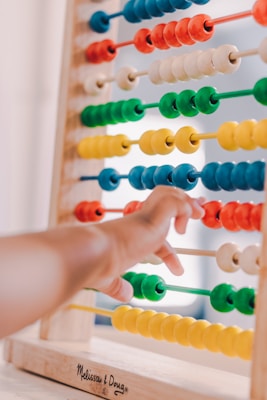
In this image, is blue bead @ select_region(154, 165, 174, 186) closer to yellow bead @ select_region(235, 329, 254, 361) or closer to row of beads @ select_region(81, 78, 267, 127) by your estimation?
row of beads @ select_region(81, 78, 267, 127)

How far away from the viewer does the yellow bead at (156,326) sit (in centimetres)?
135

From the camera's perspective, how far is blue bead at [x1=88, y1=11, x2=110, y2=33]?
5.34 feet

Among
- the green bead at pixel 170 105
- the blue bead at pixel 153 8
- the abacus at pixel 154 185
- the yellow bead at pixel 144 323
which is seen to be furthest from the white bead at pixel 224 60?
the yellow bead at pixel 144 323

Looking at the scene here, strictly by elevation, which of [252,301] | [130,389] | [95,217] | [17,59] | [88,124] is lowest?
[130,389]

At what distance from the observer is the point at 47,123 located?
77.4 inches

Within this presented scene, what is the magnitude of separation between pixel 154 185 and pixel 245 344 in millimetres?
348

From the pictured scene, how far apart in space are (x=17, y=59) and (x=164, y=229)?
1084 millimetres

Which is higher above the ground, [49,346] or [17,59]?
[17,59]

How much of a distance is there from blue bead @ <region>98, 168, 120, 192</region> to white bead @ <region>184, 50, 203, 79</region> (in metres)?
0.28

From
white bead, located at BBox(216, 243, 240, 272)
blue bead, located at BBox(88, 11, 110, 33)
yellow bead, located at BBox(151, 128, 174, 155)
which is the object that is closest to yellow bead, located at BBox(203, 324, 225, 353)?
white bead, located at BBox(216, 243, 240, 272)

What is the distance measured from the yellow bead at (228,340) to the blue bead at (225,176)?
226 millimetres

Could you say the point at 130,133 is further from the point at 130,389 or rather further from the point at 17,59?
the point at 130,389

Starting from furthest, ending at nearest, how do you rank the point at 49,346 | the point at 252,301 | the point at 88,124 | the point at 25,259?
the point at 88,124 → the point at 49,346 → the point at 252,301 → the point at 25,259

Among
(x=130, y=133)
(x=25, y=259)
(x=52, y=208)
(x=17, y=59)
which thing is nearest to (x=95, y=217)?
(x=52, y=208)
